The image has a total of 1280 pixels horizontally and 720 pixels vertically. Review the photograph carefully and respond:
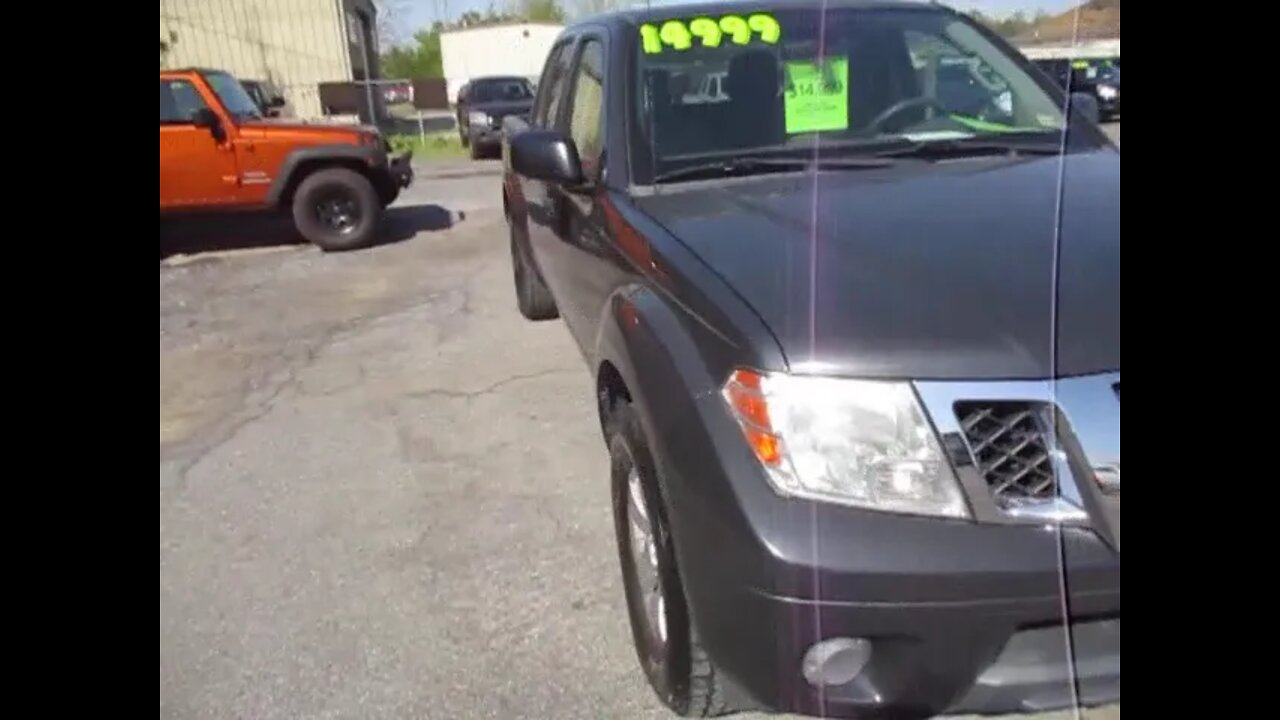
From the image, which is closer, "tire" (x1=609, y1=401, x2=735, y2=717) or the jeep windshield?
"tire" (x1=609, y1=401, x2=735, y2=717)

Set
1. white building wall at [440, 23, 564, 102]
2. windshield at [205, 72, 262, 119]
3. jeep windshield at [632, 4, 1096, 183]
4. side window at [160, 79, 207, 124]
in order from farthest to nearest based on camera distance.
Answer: white building wall at [440, 23, 564, 102] → windshield at [205, 72, 262, 119] → side window at [160, 79, 207, 124] → jeep windshield at [632, 4, 1096, 183]

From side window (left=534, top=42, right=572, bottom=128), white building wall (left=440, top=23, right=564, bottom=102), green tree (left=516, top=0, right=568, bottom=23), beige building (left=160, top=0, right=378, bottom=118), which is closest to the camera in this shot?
side window (left=534, top=42, right=572, bottom=128)

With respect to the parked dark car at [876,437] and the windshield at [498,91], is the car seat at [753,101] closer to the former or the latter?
the parked dark car at [876,437]

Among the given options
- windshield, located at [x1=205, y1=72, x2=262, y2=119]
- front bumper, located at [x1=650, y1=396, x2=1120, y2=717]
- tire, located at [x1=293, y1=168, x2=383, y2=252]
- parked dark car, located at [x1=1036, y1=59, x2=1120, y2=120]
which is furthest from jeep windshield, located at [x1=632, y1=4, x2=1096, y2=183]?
windshield, located at [x1=205, y1=72, x2=262, y2=119]

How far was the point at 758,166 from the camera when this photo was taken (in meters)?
2.96

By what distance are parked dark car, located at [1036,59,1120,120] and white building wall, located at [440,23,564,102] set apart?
2996 cm

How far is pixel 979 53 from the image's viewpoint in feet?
10.3

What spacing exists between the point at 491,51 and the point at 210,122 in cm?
2918

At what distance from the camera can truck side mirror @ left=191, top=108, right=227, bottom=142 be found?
31.4 ft

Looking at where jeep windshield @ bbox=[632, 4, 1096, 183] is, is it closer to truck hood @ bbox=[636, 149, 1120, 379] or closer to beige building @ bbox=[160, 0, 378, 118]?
truck hood @ bbox=[636, 149, 1120, 379]

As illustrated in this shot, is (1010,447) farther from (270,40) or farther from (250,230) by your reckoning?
(270,40)
